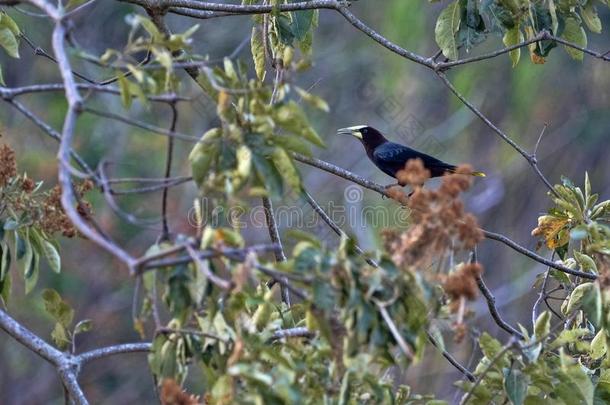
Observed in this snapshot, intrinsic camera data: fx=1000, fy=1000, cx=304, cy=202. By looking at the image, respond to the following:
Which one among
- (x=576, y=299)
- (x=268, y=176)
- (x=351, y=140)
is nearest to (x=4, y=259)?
(x=268, y=176)

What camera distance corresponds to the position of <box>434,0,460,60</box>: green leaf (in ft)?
14.2

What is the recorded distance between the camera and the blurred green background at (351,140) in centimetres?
1080

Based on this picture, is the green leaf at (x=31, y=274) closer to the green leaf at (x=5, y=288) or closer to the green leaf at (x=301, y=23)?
the green leaf at (x=5, y=288)

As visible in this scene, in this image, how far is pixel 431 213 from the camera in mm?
2521

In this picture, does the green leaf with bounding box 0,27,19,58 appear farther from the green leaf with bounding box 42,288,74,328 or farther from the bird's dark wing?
the bird's dark wing

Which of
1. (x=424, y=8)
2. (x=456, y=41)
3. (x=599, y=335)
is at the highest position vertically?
(x=424, y=8)

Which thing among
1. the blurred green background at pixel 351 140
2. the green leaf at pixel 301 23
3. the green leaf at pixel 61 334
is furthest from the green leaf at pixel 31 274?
the blurred green background at pixel 351 140

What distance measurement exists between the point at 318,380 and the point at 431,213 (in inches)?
23.3

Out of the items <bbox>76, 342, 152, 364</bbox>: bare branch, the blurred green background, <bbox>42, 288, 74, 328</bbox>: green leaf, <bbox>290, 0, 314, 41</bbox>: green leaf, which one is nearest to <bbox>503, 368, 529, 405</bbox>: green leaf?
<bbox>76, 342, 152, 364</bbox>: bare branch

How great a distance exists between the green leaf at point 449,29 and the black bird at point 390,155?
2.60 meters

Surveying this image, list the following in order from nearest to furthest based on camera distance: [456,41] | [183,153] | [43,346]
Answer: [43,346] < [456,41] < [183,153]

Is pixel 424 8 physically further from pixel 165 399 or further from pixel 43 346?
pixel 165 399

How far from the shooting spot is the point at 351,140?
1217 cm

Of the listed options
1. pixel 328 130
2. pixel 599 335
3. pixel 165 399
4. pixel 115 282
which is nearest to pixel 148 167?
pixel 115 282
